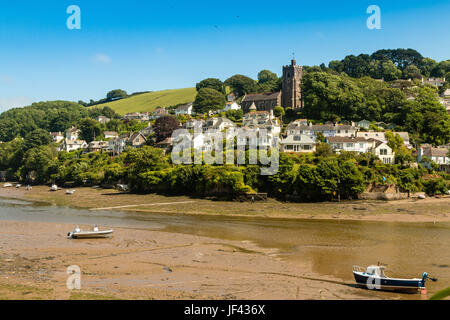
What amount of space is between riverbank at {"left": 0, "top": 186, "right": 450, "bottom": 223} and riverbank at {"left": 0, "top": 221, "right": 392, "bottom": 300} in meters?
13.2

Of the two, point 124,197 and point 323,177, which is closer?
point 323,177

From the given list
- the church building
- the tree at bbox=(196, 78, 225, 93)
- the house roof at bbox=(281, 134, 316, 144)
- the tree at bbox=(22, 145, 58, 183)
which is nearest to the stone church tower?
the church building

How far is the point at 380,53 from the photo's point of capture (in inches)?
5689

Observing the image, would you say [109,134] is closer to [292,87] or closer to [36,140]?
[36,140]

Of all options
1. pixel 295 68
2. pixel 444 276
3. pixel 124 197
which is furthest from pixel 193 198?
pixel 295 68

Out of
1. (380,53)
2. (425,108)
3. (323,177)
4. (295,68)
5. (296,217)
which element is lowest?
(296,217)

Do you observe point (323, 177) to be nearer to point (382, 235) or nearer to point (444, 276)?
point (382, 235)

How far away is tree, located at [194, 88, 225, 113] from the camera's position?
103 metres

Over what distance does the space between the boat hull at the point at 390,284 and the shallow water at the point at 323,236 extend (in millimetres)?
516

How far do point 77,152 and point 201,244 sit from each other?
73.8m

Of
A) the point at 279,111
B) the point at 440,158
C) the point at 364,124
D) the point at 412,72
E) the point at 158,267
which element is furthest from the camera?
the point at 412,72

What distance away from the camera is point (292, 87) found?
3839 inches

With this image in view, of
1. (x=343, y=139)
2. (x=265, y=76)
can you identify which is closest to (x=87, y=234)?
(x=343, y=139)

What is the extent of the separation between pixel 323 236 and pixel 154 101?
484 feet
